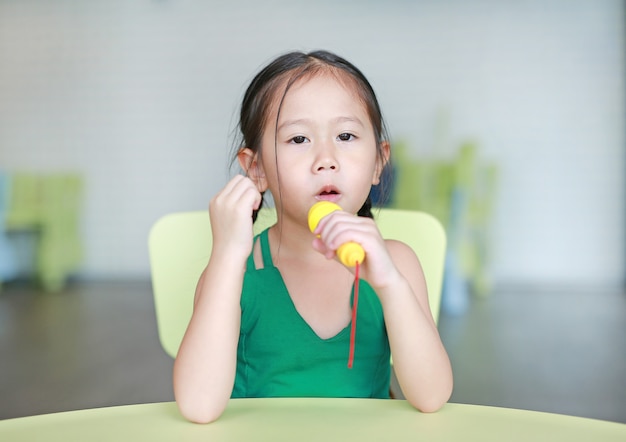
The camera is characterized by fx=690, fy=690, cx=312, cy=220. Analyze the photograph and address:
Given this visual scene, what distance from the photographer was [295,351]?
38.2 inches

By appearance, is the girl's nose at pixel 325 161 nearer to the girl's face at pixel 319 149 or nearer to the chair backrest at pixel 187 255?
the girl's face at pixel 319 149

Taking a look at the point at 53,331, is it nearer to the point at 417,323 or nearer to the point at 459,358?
the point at 459,358

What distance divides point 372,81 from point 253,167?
398 cm

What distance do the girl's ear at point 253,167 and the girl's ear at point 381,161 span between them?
0.17m

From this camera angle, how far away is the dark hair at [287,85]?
102 cm

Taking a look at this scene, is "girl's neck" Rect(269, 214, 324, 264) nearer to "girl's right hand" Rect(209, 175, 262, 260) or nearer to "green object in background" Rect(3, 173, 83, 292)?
"girl's right hand" Rect(209, 175, 262, 260)

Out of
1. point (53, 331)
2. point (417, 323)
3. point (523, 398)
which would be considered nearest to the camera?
point (417, 323)

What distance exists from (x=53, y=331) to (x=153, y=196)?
5.30ft

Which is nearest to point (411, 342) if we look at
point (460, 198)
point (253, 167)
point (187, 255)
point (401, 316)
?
point (401, 316)

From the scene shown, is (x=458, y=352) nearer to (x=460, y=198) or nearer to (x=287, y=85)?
(x=460, y=198)

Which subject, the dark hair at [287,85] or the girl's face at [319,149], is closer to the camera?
the girl's face at [319,149]

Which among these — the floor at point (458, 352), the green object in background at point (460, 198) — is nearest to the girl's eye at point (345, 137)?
the floor at point (458, 352)

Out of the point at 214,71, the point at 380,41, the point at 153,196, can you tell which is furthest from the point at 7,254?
the point at 380,41

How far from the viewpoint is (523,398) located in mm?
2797
